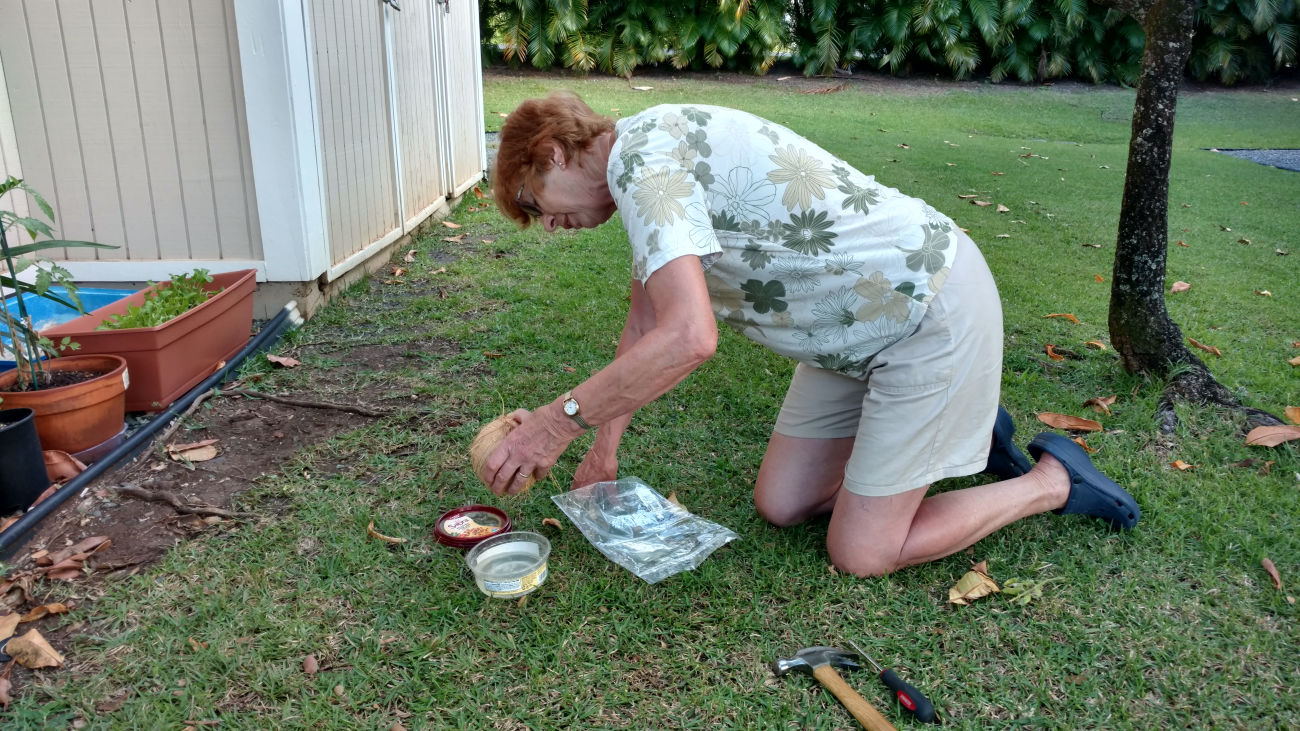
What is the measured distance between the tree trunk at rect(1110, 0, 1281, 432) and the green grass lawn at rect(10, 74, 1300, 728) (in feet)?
0.41

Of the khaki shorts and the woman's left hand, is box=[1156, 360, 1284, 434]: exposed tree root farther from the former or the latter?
the woman's left hand

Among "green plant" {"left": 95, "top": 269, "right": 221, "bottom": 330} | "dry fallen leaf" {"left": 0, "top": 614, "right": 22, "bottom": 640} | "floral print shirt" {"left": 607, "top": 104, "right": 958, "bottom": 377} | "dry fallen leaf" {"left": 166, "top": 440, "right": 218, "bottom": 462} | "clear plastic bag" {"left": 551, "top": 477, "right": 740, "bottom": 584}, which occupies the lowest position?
"clear plastic bag" {"left": 551, "top": 477, "right": 740, "bottom": 584}

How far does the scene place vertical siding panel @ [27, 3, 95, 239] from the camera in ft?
12.8

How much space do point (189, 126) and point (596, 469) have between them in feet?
9.09

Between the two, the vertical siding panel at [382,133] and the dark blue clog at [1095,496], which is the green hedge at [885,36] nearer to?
the vertical siding panel at [382,133]

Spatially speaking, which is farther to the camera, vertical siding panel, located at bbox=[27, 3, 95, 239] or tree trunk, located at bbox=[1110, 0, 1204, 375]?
vertical siding panel, located at bbox=[27, 3, 95, 239]

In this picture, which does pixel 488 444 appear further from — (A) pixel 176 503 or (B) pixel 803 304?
(A) pixel 176 503

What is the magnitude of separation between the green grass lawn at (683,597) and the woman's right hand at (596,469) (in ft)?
0.47

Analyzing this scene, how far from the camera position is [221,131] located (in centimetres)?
408

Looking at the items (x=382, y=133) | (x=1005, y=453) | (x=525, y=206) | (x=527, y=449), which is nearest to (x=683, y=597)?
(x=527, y=449)

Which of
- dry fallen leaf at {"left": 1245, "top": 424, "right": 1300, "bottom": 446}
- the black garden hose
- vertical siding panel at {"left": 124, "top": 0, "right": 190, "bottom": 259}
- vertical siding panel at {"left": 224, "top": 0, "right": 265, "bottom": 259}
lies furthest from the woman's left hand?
vertical siding panel at {"left": 124, "top": 0, "right": 190, "bottom": 259}

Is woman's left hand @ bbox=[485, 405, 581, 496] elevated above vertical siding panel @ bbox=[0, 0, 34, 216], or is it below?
below

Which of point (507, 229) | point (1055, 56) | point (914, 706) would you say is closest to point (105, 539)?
point (914, 706)

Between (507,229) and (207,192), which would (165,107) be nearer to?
(207,192)
